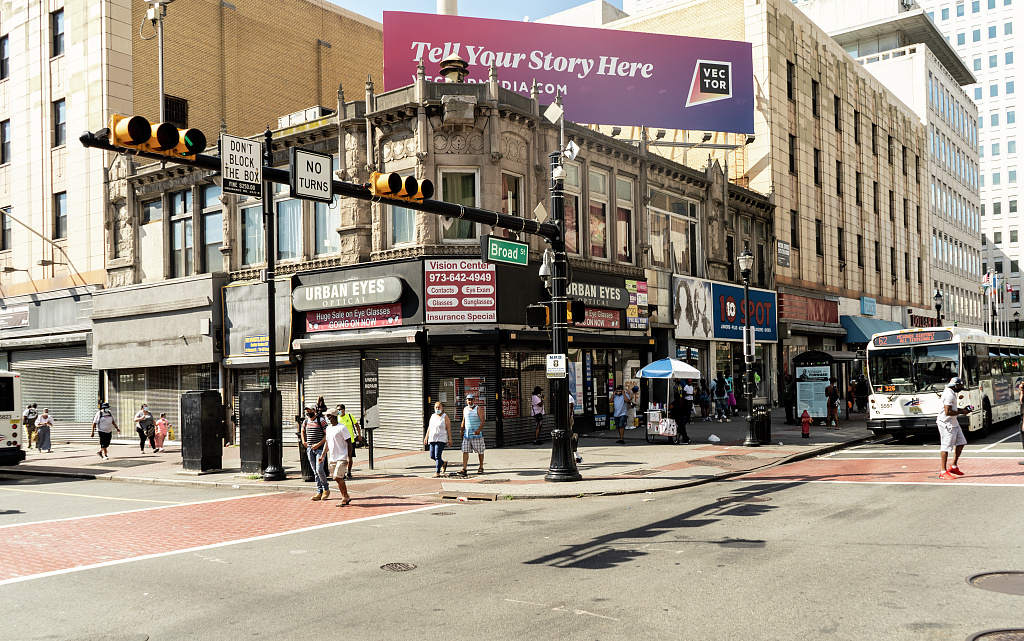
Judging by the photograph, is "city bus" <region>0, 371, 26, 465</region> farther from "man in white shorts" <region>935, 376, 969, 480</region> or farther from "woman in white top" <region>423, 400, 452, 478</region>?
"man in white shorts" <region>935, 376, 969, 480</region>

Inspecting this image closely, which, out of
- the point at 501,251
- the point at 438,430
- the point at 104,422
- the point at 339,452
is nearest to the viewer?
the point at 339,452

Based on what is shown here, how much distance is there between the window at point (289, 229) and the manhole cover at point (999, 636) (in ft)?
78.3

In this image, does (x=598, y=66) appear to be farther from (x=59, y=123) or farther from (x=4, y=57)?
(x=4, y=57)

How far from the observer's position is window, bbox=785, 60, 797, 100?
4278 cm

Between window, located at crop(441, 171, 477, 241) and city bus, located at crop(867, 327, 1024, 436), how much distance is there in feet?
A: 42.2

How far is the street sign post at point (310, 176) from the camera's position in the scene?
41.1 ft

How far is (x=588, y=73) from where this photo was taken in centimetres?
3466

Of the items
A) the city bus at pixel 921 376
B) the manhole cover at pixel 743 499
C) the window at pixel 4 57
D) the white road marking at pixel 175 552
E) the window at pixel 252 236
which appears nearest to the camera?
the white road marking at pixel 175 552

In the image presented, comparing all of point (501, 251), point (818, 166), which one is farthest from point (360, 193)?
point (818, 166)

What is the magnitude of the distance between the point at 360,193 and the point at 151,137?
4.20m

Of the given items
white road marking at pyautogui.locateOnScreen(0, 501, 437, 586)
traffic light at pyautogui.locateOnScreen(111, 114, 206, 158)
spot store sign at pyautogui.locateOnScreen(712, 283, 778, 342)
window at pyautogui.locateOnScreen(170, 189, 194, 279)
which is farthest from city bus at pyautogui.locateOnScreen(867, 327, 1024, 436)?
window at pyautogui.locateOnScreen(170, 189, 194, 279)

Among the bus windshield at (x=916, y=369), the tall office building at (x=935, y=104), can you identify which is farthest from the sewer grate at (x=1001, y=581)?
the tall office building at (x=935, y=104)

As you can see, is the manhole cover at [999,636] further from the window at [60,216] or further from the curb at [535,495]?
the window at [60,216]

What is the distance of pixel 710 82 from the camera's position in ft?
122
